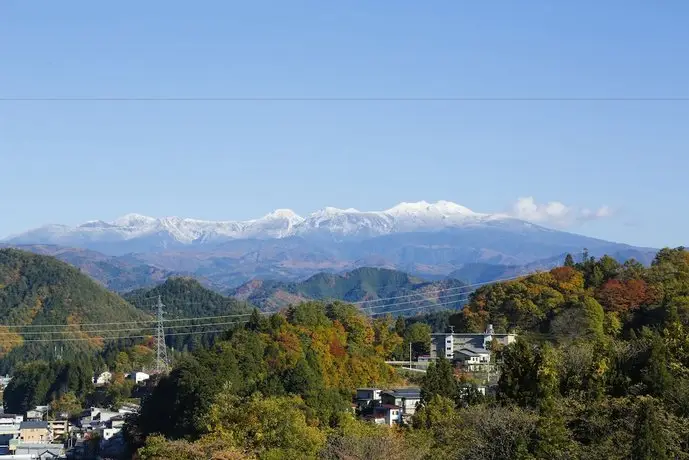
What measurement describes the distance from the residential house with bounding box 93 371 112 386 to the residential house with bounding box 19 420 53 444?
11.1 metres

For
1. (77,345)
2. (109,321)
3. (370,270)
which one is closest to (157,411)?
(77,345)

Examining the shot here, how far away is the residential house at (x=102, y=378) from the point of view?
55859mm

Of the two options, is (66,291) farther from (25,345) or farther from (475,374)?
(475,374)

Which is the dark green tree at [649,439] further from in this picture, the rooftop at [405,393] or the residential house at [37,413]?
the residential house at [37,413]

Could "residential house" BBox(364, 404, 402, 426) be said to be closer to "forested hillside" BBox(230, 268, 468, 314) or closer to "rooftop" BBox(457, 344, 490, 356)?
"rooftop" BBox(457, 344, 490, 356)

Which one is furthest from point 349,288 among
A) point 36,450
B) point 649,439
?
point 649,439

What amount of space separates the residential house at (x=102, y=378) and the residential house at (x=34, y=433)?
11111 mm

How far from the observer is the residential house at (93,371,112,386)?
55859 millimetres

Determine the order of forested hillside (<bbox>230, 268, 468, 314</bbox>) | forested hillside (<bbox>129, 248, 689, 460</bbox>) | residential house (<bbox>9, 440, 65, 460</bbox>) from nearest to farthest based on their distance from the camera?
forested hillside (<bbox>129, 248, 689, 460</bbox>) < residential house (<bbox>9, 440, 65, 460</bbox>) < forested hillside (<bbox>230, 268, 468, 314</bbox>)

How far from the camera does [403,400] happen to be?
3114cm

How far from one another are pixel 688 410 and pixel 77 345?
63.2 meters

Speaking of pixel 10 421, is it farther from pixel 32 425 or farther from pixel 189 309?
pixel 189 309

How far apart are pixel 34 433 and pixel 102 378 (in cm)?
1245

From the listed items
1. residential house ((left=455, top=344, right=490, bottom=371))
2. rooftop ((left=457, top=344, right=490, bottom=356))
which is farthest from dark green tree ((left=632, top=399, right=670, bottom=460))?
rooftop ((left=457, top=344, right=490, bottom=356))
